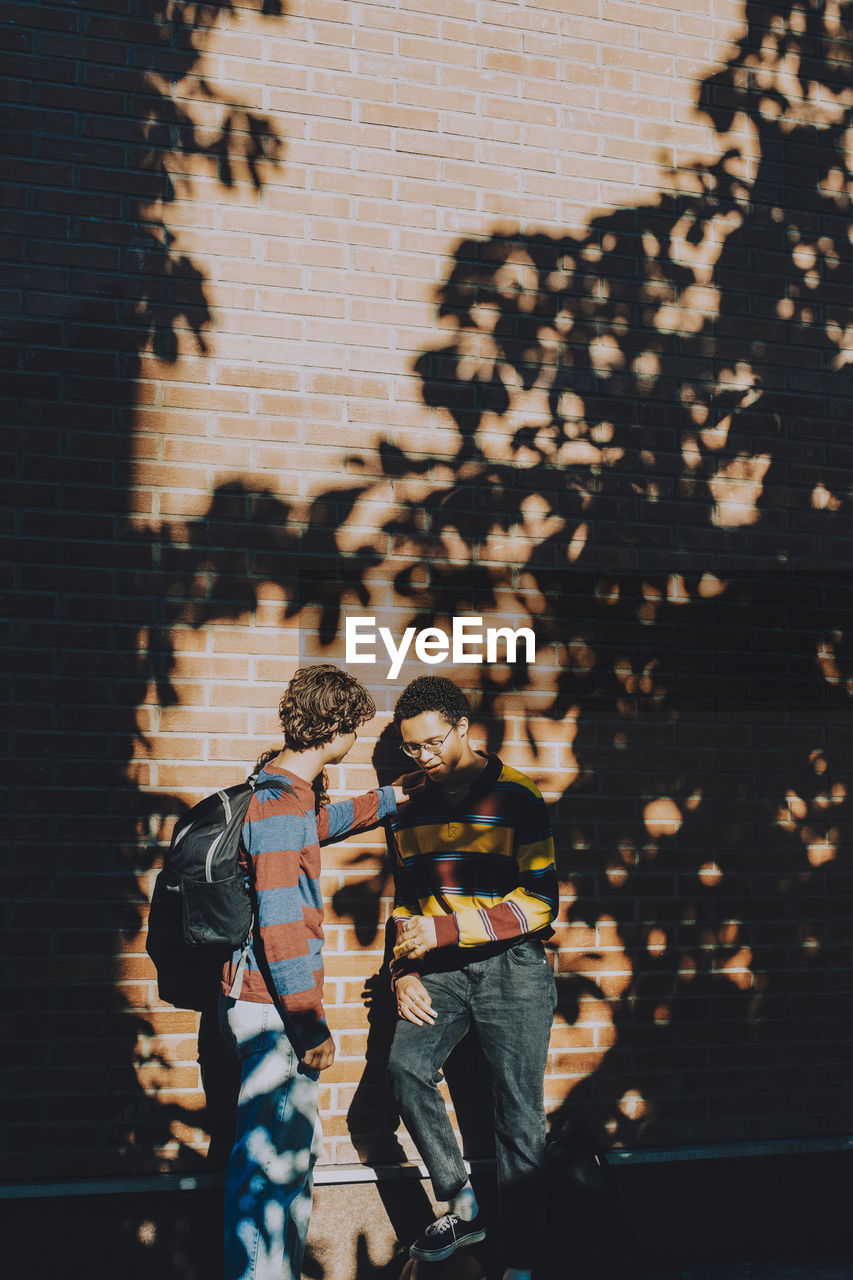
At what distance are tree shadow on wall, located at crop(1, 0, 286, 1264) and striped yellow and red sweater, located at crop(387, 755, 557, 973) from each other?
0.99 metres

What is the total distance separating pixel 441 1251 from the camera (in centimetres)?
286

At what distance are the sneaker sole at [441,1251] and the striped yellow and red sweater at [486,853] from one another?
2.96 feet

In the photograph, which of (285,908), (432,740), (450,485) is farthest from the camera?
(450,485)

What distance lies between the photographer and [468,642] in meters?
3.53

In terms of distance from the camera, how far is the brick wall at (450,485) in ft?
10.7

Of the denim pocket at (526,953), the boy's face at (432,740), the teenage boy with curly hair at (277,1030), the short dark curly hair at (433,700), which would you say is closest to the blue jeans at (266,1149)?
the teenage boy with curly hair at (277,1030)

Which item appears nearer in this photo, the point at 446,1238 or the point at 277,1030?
the point at 277,1030

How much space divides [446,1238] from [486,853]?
4.25 ft

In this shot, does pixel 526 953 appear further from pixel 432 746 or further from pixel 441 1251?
pixel 441 1251

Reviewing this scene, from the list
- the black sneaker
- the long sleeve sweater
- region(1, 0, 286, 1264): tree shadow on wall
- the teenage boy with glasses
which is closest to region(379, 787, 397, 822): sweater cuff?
the teenage boy with glasses

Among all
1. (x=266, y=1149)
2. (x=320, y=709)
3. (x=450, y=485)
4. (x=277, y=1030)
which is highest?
(x=450, y=485)

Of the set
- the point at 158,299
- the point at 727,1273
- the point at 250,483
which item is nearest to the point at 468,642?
the point at 250,483

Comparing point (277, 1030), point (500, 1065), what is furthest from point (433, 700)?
point (500, 1065)

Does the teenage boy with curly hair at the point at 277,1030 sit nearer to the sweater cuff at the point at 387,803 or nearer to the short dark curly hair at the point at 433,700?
the short dark curly hair at the point at 433,700
